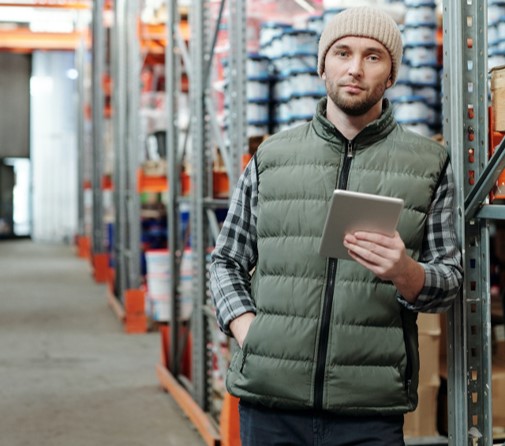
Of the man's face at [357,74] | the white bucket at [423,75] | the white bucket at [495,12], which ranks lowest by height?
the man's face at [357,74]

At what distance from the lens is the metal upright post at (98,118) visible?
13375 millimetres

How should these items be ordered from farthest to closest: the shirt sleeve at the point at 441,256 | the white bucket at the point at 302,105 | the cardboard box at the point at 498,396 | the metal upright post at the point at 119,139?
the metal upright post at the point at 119,139, the white bucket at the point at 302,105, the cardboard box at the point at 498,396, the shirt sleeve at the point at 441,256

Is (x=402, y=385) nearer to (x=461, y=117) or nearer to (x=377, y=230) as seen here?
(x=377, y=230)

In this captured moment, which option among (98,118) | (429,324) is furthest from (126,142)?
(429,324)

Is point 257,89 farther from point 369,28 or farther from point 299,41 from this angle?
point 369,28

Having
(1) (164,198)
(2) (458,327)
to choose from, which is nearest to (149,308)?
(1) (164,198)

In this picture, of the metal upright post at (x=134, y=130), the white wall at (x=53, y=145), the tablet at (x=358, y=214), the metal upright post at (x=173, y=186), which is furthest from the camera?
the white wall at (x=53, y=145)

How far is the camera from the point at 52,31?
71.1ft

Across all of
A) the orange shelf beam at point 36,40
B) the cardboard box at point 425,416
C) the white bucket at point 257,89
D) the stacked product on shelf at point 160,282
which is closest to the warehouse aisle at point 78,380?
the stacked product on shelf at point 160,282

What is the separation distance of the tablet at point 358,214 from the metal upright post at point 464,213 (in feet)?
1.75

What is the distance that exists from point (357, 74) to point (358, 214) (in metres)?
0.37

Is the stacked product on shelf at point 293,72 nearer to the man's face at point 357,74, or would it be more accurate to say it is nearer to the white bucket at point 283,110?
the white bucket at point 283,110

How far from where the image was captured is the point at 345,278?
2107 mm

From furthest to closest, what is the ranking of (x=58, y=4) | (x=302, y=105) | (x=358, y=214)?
(x=58, y=4), (x=302, y=105), (x=358, y=214)
